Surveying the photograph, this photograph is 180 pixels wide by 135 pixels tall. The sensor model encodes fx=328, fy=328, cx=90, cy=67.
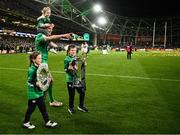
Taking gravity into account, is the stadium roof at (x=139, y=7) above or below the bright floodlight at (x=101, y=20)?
above

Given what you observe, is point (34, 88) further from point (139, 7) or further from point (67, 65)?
point (139, 7)

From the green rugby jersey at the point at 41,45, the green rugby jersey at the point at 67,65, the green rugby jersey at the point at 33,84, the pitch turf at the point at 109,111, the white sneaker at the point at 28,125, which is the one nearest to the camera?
the green rugby jersey at the point at 33,84

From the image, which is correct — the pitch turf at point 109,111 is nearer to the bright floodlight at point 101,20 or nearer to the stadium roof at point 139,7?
the stadium roof at point 139,7

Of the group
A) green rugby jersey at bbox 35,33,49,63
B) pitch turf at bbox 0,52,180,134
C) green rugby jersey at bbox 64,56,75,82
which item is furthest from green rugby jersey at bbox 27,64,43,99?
green rugby jersey at bbox 64,56,75,82

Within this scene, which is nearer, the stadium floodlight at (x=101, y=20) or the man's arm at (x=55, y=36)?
the man's arm at (x=55, y=36)

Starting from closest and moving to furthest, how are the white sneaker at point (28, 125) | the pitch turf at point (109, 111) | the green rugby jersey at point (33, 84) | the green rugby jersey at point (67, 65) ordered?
1. the green rugby jersey at point (33, 84)
2. the white sneaker at point (28, 125)
3. the pitch turf at point (109, 111)
4. the green rugby jersey at point (67, 65)

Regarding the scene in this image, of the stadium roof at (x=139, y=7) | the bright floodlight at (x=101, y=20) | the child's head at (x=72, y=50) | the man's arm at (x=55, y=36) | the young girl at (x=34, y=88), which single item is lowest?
the young girl at (x=34, y=88)

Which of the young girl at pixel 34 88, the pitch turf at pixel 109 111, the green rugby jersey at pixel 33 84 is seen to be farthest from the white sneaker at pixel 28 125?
the green rugby jersey at pixel 33 84

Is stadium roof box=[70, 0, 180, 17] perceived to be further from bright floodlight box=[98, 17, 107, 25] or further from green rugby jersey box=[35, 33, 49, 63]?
green rugby jersey box=[35, 33, 49, 63]

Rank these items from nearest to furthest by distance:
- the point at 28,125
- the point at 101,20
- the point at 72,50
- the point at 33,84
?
1. the point at 33,84
2. the point at 28,125
3. the point at 72,50
4. the point at 101,20

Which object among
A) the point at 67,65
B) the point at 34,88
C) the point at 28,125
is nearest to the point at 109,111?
the point at 67,65

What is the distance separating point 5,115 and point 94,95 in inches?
157

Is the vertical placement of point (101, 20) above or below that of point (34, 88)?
above

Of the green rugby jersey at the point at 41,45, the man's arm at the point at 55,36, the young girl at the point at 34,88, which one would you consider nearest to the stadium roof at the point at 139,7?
the green rugby jersey at the point at 41,45
